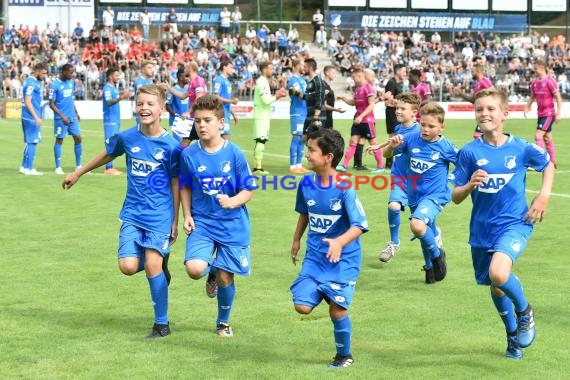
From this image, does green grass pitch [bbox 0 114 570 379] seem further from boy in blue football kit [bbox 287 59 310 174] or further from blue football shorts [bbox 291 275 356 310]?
boy in blue football kit [bbox 287 59 310 174]

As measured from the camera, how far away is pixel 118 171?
18.6 metres

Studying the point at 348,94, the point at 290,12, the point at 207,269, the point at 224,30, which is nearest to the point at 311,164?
the point at 207,269

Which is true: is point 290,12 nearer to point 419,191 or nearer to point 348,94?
point 348,94

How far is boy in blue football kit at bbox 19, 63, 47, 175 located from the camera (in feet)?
57.5

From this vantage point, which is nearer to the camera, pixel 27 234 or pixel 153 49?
pixel 27 234

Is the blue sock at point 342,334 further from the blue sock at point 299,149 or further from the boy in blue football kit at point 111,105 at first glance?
the blue sock at point 299,149

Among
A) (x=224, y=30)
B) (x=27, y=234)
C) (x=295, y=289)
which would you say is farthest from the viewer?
(x=224, y=30)

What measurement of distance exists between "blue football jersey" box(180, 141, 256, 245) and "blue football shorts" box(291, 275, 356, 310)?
3.05 ft

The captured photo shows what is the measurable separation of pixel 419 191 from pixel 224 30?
41.2 metres

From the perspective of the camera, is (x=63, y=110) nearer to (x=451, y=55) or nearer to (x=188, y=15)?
(x=188, y=15)

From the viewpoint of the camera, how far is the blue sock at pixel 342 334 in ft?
21.0

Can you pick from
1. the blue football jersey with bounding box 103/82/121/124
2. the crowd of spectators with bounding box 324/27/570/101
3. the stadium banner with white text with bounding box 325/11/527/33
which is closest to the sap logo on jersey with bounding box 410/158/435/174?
the blue football jersey with bounding box 103/82/121/124

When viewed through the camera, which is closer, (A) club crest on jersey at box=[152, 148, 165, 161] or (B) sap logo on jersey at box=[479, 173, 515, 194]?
(B) sap logo on jersey at box=[479, 173, 515, 194]

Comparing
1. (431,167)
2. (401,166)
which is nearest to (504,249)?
(431,167)
